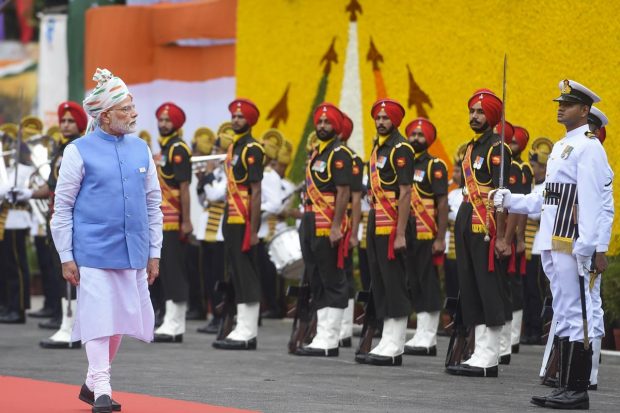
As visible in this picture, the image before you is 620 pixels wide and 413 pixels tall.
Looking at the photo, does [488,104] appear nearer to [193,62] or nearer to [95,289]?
[95,289]

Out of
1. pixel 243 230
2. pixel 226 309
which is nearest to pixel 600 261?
pixel 243 230

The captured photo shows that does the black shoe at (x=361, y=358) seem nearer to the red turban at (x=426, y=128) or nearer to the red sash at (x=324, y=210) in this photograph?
the red sash at (x=324, y=210)

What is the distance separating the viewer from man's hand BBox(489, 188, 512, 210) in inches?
408

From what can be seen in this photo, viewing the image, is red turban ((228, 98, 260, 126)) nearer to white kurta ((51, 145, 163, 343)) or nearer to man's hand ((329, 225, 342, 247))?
man's hand ((329, 225, 342, 247))

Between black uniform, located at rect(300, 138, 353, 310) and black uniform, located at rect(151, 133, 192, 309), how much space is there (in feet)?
5.84

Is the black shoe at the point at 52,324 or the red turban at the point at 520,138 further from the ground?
the red turban at the point at 520,138

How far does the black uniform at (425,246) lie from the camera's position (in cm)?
1455

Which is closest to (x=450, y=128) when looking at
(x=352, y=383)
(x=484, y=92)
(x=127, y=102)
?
(x=484, y=92)

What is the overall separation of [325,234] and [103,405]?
15.7ft

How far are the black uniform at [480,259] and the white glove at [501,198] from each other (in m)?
1.65

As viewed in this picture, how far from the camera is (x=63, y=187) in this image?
967 cm

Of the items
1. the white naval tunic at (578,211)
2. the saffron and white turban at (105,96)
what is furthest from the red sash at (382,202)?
the saffron and white turban at (105,96)

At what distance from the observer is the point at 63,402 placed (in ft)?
33.3

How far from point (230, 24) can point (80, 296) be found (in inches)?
514
